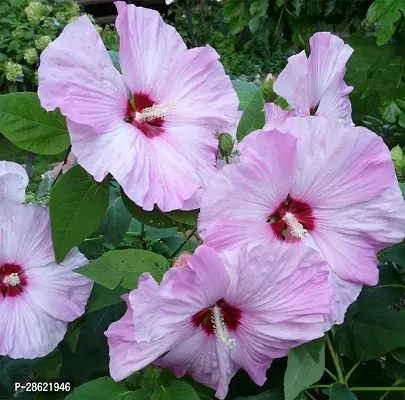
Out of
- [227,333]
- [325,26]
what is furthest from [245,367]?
[325,26]

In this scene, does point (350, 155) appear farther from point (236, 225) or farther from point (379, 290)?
point (379, 290)

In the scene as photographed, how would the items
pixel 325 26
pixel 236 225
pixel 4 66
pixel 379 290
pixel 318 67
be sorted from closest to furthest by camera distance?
pixel 236 225 → pixel 318 67 → pixel 379 290 → pixel 325 26 → pixel 4 66

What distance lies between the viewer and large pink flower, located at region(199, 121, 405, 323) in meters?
0.55

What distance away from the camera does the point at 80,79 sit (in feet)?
1.89

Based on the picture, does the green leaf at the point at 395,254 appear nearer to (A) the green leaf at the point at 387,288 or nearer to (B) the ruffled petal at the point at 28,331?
(A) the green leaf at the point at 387,288

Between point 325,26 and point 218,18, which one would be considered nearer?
point 325,26

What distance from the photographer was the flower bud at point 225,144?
0.62 metres

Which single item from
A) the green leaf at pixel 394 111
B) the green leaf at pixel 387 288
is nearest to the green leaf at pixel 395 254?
the green leaf at pixel 387 288

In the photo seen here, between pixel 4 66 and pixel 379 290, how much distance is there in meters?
4.12

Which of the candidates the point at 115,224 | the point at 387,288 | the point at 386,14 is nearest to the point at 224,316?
the point at 115,224

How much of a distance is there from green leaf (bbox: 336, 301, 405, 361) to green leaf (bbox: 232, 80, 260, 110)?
0.24 meters

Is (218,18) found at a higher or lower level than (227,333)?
lower

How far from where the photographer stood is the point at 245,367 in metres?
0.60

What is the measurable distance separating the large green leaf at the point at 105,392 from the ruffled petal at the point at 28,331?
0.16 ft
